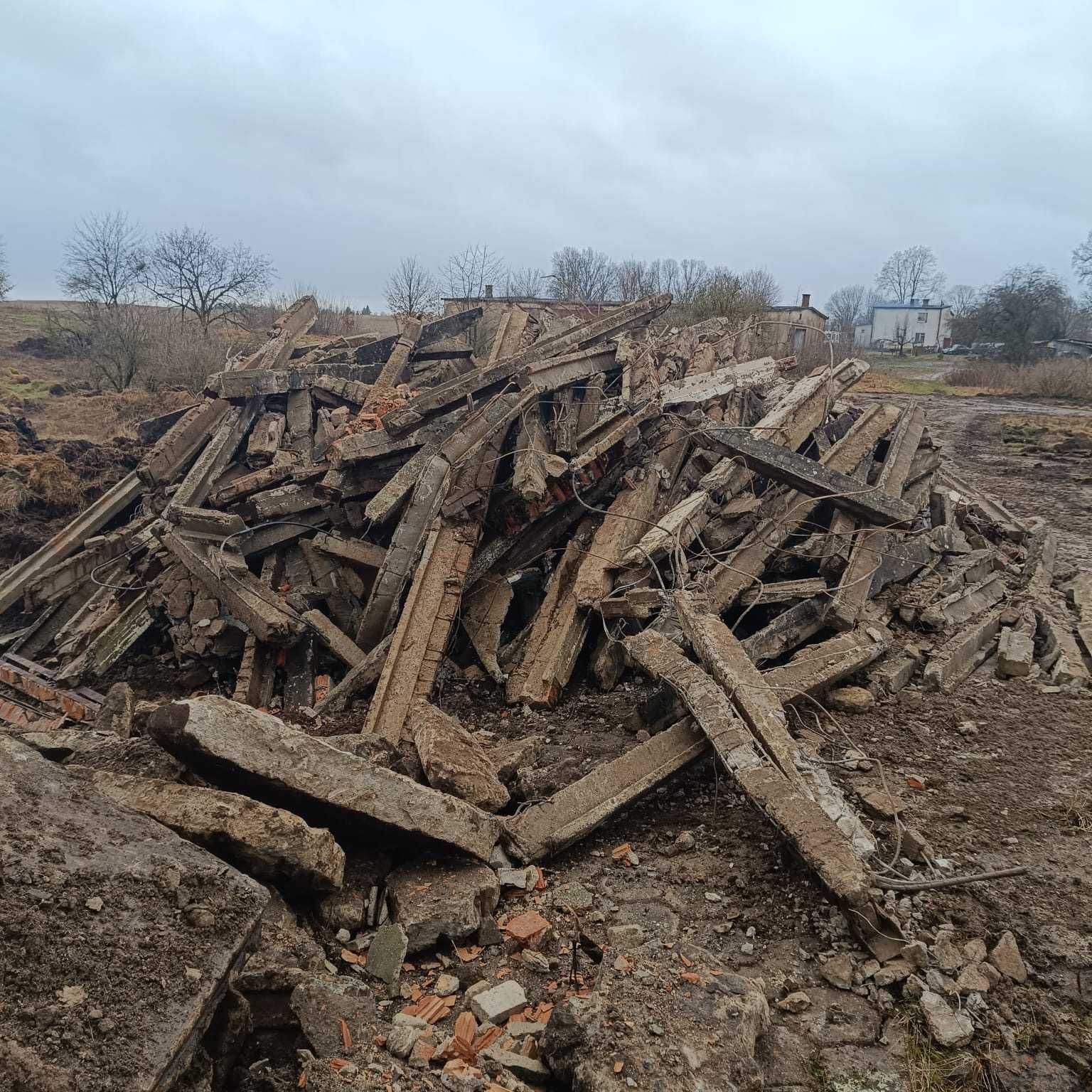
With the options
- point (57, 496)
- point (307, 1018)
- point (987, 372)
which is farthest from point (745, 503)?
point (987, 372)

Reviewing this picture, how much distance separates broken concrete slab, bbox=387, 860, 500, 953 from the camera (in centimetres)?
294

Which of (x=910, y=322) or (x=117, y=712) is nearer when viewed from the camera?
(x=117, y=712)

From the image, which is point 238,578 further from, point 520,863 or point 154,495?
point 520,863

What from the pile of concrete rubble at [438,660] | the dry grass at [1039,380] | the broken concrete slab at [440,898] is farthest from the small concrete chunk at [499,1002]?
the dry grass at [1039,380]

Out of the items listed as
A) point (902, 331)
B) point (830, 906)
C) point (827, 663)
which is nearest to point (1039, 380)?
point (827, 663)

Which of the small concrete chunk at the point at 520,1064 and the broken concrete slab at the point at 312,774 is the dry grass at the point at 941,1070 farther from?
the broken concrete slab at the point at 312,774

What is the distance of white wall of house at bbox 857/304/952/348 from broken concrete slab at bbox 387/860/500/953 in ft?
215

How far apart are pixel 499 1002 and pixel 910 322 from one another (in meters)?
73.0

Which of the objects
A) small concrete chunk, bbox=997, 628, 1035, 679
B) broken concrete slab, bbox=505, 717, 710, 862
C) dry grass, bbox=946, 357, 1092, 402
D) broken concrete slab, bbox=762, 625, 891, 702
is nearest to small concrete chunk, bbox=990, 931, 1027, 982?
broken concrete slab, bbox=505, 717, 710, 862

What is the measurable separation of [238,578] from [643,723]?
3830mm

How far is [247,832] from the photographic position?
278 centimetres

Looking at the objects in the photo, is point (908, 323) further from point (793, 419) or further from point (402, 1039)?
point (402, 1039)

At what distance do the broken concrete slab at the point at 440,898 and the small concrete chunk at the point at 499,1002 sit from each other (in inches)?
12.6

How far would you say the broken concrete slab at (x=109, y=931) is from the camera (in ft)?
5.99
